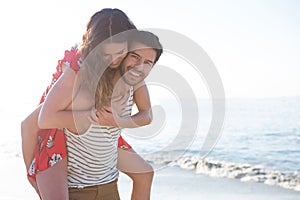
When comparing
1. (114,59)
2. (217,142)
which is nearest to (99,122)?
(114,59)

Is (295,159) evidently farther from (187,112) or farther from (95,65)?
(95,65)

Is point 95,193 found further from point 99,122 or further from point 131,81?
point 131,81

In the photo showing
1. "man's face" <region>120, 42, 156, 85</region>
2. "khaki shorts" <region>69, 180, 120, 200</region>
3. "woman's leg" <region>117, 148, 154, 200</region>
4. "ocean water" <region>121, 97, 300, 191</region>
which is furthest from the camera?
"ocean water" <region>121, 97, 300, 191</region>

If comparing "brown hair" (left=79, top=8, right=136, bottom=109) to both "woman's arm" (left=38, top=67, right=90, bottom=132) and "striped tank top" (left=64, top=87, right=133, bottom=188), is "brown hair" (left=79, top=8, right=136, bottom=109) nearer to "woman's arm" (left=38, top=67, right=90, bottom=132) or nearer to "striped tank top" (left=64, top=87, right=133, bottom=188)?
"woman's arm" (left=38, top=67, right=90, bottom=132)

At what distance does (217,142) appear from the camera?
11266mm

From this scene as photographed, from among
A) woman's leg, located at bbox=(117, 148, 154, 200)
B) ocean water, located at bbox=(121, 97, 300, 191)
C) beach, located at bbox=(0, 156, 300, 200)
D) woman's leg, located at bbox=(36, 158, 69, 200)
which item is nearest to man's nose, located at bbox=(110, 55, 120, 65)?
woman's leg, located at bbox=(36, 158, 69, 200)

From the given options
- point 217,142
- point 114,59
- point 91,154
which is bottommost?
point 217,142

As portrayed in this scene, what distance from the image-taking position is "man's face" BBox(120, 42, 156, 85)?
256 cm

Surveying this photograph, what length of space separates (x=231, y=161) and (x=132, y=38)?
6923 mm

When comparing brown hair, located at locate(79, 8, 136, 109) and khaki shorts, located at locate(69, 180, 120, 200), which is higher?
brown hair, located at locate(79, 8, 136, 109)

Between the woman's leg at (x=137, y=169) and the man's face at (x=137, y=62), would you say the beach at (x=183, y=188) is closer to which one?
the woman's leg at (x=137, y=169)

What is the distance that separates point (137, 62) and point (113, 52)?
5.6 inches

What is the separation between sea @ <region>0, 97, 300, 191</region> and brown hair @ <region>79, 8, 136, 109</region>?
0.77 meters

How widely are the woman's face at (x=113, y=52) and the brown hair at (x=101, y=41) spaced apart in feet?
0.07
